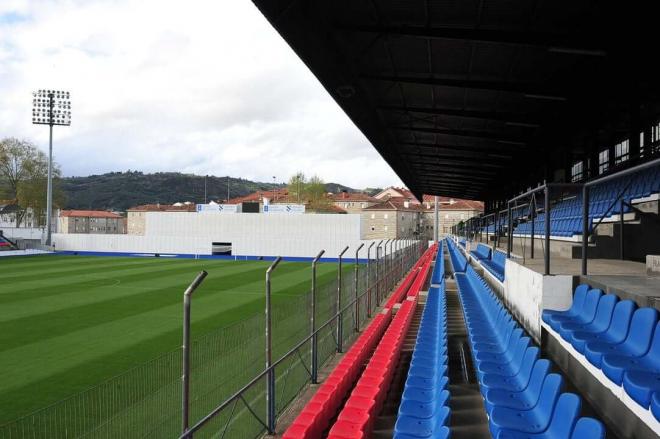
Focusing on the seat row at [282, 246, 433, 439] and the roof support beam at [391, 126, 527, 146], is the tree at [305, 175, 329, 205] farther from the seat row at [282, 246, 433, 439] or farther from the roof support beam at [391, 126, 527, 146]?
the seat row at [282, 246, 433, 439]

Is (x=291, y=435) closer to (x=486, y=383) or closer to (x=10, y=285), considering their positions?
(x=486, y=383)

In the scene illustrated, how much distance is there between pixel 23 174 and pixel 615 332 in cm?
7760

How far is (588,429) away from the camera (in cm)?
291

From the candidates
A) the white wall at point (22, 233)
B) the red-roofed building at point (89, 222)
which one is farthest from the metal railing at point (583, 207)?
the red-roofed building at point (89, 222)

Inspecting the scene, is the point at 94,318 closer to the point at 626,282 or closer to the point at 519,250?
the point at 519,250

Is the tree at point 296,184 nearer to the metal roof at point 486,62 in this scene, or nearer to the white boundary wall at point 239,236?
the white boundary wall at point 239,236

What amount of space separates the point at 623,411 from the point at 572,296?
1885 mm

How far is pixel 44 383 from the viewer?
9500 millimetres

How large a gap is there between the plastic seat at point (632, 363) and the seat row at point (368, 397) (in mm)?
2359

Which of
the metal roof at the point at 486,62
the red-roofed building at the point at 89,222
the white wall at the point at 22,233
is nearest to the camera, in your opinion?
the metal roof at the point at 486,62

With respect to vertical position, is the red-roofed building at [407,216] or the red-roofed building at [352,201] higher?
the red-roofed building at [352,201]

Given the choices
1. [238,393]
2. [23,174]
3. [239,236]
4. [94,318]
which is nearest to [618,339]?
[238,393]

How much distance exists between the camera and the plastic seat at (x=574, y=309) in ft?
17.3

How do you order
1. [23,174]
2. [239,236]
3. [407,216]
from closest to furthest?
1. [239,236]
2. [23,174]
3. [407,216]
